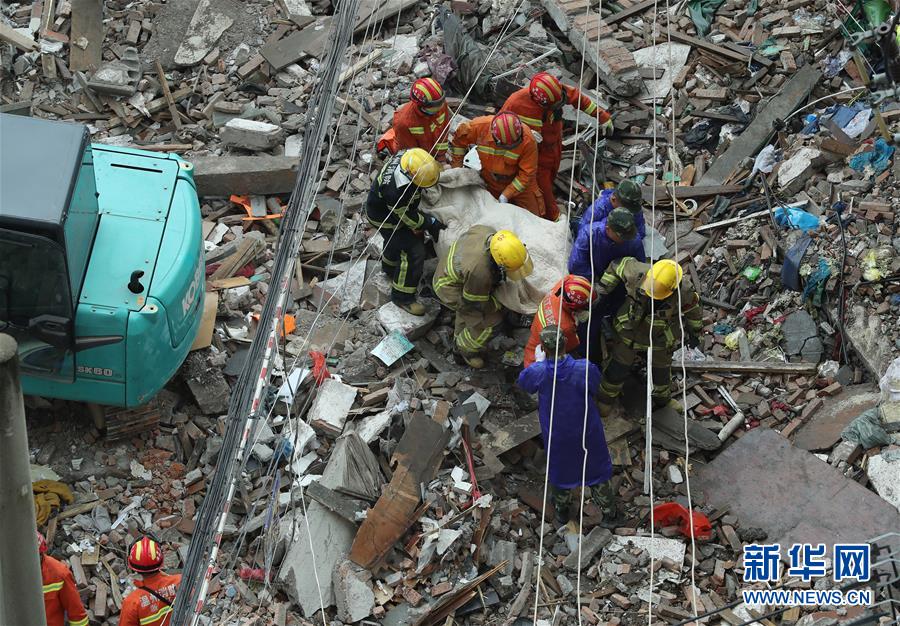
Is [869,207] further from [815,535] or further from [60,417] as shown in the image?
[60,417]

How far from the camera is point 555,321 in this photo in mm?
8039

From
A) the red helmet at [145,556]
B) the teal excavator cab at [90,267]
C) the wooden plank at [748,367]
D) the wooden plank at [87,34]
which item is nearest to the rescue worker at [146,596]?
the red helmet at [145,556]

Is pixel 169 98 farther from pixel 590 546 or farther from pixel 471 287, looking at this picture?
pixel 590 546

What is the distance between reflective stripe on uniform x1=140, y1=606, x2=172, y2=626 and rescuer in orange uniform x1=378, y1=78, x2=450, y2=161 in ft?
16.9

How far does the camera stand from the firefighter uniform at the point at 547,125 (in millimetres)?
9852

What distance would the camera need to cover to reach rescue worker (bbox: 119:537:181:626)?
6535 mm

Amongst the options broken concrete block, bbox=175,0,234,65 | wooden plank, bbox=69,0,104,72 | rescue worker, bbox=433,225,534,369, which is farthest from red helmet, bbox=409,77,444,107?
wooden plank, bbox=69,0,104,72

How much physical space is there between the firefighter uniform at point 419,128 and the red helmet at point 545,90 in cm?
91

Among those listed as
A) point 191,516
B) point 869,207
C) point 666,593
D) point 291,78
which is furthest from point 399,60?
point 666,593

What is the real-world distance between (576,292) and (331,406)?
2281 millimetres

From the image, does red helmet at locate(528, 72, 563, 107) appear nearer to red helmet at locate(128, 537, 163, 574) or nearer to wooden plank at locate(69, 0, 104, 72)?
red helmet at locate(128, 537, 163, 574)

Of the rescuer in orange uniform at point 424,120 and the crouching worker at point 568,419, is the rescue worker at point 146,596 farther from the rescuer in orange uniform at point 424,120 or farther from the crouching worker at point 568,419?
the rescuer in orange uniform at point 424,120

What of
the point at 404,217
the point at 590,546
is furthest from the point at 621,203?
the point at 590,546

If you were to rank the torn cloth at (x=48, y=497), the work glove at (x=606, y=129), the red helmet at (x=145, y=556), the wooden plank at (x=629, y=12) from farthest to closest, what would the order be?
1. the wooden plank at (x=629, y=12)
2. the work glove at (x=606, y=129)
3. the torn cloth at (x=48, y=497)
4. the red helmet at (x=145, y=556)
